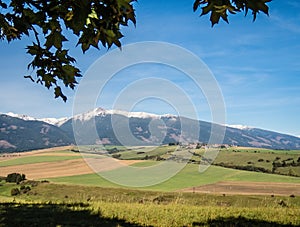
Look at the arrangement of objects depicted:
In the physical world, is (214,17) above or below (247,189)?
above

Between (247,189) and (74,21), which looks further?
(247,189)

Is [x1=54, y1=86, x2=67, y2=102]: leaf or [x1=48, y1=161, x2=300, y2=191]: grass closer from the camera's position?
[x1=54, y1=86, x2=67, y2=102]: leaf

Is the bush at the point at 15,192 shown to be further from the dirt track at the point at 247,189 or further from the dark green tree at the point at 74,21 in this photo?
the dark green tree at the point at 74,21

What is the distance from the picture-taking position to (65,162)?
122 metres

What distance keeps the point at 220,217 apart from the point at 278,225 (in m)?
2.05

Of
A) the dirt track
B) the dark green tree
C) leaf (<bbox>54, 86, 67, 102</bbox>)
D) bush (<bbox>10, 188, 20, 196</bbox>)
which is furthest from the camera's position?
the dirt track

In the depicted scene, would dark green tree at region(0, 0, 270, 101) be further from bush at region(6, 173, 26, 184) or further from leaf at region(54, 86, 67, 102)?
bush at region(6, 173, 26, 184)

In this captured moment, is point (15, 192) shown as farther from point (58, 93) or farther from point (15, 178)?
point (58, 93)

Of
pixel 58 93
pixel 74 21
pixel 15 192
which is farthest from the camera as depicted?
pixel 15 192

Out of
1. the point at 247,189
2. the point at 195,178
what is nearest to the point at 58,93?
the point at 247,189

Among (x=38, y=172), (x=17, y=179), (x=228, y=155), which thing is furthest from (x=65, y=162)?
(x=228, y=155)

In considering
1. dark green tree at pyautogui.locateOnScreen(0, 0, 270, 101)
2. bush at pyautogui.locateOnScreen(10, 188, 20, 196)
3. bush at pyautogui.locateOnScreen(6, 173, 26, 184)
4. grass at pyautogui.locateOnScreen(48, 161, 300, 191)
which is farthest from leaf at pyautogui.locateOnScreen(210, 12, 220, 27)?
bush at pyautogui.locateOnScreen(6, 173, 26, 184)

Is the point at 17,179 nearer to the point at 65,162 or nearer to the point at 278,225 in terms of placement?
the point at 65,162

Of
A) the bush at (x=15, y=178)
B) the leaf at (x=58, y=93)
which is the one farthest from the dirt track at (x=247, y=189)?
the leaf at (x=58, y=93)
